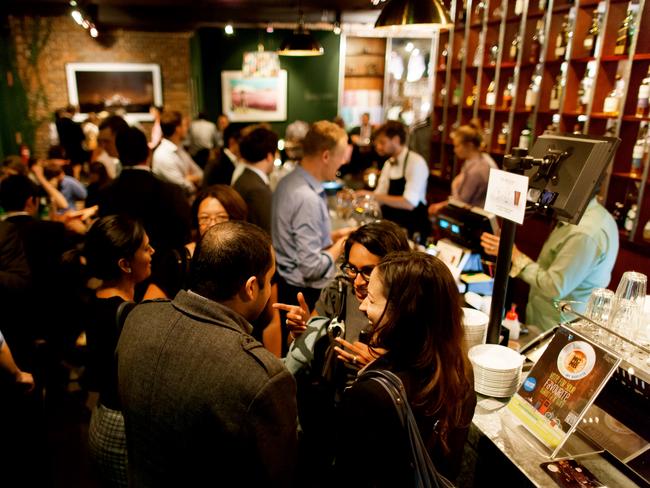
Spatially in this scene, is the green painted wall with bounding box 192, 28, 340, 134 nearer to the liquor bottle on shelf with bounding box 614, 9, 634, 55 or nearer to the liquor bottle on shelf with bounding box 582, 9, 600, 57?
the liquor bottle on shelf with bounding box 582, 9, 600, 57

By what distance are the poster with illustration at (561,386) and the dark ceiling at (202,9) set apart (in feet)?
22.1

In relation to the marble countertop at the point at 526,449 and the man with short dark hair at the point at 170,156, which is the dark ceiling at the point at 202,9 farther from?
the marble countertop at the point at 526,449

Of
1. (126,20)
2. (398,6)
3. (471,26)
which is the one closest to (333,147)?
(398,6)

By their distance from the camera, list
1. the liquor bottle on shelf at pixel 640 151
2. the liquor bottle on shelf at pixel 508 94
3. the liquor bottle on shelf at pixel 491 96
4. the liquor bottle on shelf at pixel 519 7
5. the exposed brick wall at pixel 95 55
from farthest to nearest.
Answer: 1. the exposed brick wall at pixel 95 55
2. the liquor bottle on shelf at pixel 491 96
3. the liquor bottle on shelf at pixel 508 94
4. the liquor bottle on shelf at pixel 519 7
5. the liquor bottle on shelf at pixel 640 151

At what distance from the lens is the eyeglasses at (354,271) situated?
5.90ft

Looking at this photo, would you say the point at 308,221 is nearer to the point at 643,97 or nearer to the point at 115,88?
the point at 643,97

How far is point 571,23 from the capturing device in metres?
4.46

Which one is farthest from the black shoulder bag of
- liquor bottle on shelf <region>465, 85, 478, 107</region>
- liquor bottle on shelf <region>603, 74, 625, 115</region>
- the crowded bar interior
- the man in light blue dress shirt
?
liquor bottle on shelf <region>465, 85, 478, 107</region>

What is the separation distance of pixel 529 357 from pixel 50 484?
2351 mm

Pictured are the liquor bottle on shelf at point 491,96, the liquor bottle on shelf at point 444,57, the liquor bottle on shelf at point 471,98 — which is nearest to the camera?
the liquor bottle on shelf at point 491,96

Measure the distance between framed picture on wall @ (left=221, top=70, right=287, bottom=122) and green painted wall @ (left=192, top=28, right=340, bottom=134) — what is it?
4.4 inches

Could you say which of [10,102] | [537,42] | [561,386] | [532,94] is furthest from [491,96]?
[10,102]

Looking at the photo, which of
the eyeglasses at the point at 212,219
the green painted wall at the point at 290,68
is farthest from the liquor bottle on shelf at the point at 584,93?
the green painted wall at the point at 290,68

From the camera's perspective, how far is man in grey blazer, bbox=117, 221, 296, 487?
1.12 m
